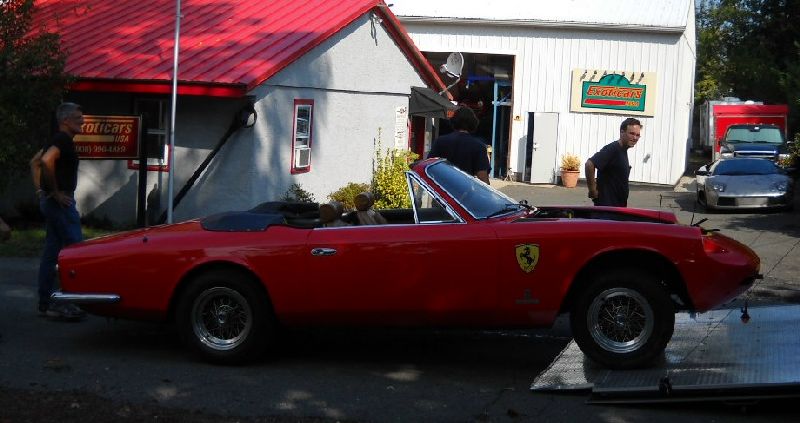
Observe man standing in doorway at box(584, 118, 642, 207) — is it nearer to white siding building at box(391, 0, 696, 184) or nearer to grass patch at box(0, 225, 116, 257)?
grass patch at box(0, 225, 116, 257)

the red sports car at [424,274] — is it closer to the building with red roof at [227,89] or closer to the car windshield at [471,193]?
the car windshield at [471,193]

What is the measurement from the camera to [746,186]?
64.1 feet

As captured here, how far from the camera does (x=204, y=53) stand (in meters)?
14.5

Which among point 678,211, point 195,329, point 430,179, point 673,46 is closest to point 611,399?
point 430,179

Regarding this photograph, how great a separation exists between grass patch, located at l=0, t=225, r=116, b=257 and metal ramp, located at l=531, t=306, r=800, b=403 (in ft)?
23.8

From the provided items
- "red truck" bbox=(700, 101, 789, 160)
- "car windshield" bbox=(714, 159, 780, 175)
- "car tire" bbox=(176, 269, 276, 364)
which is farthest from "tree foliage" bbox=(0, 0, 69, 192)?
"red truck" bbox=(700, 101, 789, 160)

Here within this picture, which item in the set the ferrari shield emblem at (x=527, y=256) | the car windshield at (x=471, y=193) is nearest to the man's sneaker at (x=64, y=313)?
the car windshield at (x=471, y=193)

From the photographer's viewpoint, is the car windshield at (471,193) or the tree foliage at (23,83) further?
the tree foliage at (23,83)

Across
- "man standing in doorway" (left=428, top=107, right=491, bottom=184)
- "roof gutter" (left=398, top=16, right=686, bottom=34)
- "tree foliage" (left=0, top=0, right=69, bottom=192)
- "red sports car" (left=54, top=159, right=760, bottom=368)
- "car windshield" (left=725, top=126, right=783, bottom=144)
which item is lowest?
"red sports car" (left=54, top=159, right=760, bottom=368)

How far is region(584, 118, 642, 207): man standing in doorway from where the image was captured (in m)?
9.15

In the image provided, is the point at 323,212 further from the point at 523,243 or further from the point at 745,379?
the point at 745,379

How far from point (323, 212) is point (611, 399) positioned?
92.5 inches

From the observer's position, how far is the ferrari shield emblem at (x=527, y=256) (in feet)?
21.1

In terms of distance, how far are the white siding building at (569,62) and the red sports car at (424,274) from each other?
2093 cm
